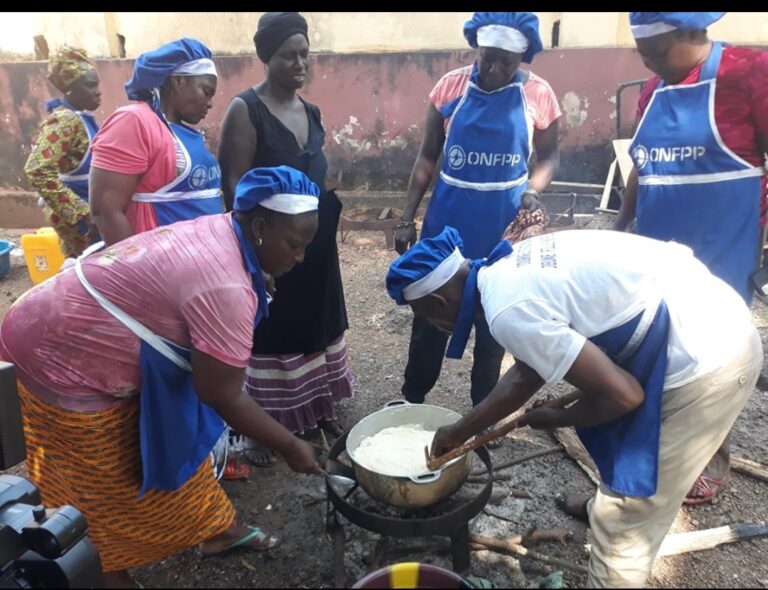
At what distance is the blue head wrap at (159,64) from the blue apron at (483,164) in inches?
53.8

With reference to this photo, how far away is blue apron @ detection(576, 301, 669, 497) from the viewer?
6.22ft

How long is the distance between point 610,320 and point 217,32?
8144 millimetres

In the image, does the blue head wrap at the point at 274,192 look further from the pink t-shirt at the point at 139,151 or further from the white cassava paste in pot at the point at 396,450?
the white cassava paste in pot at the point at 396,450

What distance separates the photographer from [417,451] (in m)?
2.57

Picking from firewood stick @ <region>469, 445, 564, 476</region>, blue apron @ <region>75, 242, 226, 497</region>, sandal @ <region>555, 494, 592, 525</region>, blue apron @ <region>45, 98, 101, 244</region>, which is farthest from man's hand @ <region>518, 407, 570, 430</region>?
blue apron @ <region>45, 98, 101, 244</region>

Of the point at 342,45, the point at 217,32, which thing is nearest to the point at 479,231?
the point at 342,45

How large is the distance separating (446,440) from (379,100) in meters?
6.72

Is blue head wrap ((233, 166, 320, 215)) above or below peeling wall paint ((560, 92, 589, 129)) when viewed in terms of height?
above

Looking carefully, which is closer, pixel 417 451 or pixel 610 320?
pixel 610 320

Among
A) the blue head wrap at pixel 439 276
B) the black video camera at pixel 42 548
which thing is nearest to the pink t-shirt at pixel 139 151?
the blue head wrap at pixel 439 276

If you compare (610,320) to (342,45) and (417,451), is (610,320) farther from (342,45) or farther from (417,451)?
(342,45)

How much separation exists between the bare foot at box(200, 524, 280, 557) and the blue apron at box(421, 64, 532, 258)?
1.81m

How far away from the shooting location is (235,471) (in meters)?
3.24

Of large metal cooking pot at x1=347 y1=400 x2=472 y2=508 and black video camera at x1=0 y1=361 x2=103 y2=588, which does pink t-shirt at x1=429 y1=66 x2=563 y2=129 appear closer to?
large metal cooking pot at x1=347 y1=400 x2=472 y2=508
